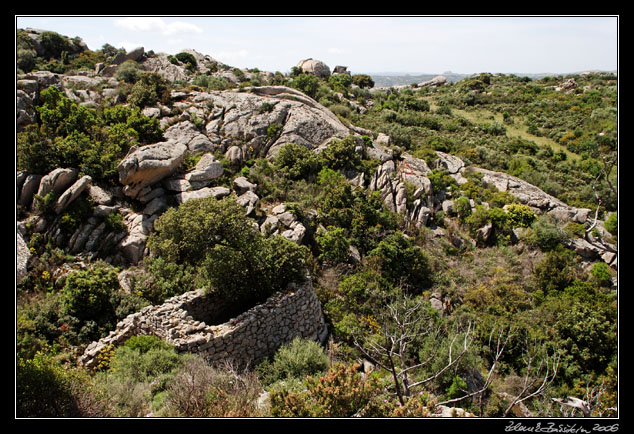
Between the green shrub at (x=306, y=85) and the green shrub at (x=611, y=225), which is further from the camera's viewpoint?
the green shrub at (x=306, y=85)

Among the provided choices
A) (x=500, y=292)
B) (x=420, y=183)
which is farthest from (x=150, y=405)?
(x=420, y=183)

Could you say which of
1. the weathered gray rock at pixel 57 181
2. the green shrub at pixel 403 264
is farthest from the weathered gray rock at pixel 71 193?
the green shrub at pixel 403 264

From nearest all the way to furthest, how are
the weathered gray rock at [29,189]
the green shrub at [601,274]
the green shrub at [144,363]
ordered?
the green shrub at [144,363] < the weathered gray rock at [29,189] < the green shrub at [601,274]

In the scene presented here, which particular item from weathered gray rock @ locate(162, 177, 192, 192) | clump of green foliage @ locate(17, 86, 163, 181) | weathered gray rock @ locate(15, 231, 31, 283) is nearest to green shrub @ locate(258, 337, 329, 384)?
weathered gray rock @ locate(15, 231, 31, 283)

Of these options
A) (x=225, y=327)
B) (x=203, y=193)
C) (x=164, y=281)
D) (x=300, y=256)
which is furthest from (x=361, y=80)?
(x=225, y=327)

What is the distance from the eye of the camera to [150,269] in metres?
15.0

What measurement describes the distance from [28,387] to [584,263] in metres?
24.4

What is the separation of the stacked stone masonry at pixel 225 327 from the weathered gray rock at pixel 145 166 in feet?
26.5

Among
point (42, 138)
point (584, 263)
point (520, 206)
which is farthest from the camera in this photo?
point (520, 206)

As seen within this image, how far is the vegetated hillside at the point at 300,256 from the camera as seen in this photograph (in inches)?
355

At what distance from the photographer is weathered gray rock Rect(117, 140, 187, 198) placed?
17859 mm

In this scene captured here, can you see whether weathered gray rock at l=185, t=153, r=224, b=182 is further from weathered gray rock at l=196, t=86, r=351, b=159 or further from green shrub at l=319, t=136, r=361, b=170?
green shrub at l=319, t=136, r=361, b=170

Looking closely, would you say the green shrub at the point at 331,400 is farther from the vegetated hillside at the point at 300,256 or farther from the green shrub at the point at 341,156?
the green shrub at the point at 341,156

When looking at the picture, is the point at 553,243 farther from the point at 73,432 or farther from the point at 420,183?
the point at 73,432
